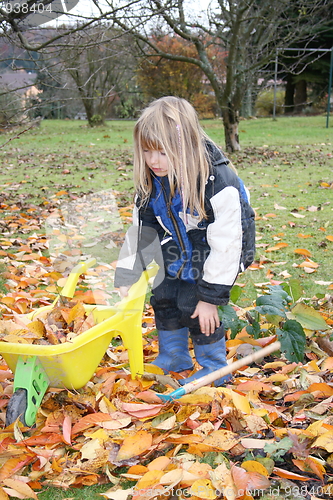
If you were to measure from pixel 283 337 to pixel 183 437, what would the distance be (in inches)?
29.0

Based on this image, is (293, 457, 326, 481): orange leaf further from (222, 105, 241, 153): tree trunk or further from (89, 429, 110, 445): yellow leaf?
(222, 105, 241, 153): tree trunk

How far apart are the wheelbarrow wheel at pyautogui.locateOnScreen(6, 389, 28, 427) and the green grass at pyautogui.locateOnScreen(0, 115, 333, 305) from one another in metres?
1.70

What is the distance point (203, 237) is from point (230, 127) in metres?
8.43

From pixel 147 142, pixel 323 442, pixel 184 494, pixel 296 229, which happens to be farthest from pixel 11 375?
pixel 296 229

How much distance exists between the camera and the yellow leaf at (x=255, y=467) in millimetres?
1592

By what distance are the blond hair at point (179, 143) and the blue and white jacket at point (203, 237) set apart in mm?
50

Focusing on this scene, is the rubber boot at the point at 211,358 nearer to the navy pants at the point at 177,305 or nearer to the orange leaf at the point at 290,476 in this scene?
the navy pants at the point at 177,305

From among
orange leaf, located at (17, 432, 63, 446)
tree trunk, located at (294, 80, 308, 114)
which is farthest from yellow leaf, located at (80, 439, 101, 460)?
tree trunk, located at (294, 80, 308, 114)

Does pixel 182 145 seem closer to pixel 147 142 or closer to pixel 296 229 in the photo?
pixel 147 142

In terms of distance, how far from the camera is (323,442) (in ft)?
5.47

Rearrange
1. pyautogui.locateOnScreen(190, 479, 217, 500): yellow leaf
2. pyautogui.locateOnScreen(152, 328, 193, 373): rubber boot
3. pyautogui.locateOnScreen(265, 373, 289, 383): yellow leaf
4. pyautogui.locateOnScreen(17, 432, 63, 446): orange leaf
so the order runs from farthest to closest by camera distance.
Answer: pyautogui.locateOnScreen(152, 328, 193, 373): rubber boot
pyautogui.locateOnScreen(265, 373, 289, 383): yellow leaf
pyautogui.locateOnScreen(17, 432, 63, 446): orange leaf
pyautogui.locateOnScreen(190, 479, 217, 500): yellow leaf

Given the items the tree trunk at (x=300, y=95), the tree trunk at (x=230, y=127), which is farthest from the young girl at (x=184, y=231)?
the tree trunk at (x=300, y=95)

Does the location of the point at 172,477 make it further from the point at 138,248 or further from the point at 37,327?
the point at 138,248

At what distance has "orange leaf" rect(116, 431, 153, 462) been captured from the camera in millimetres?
1713
